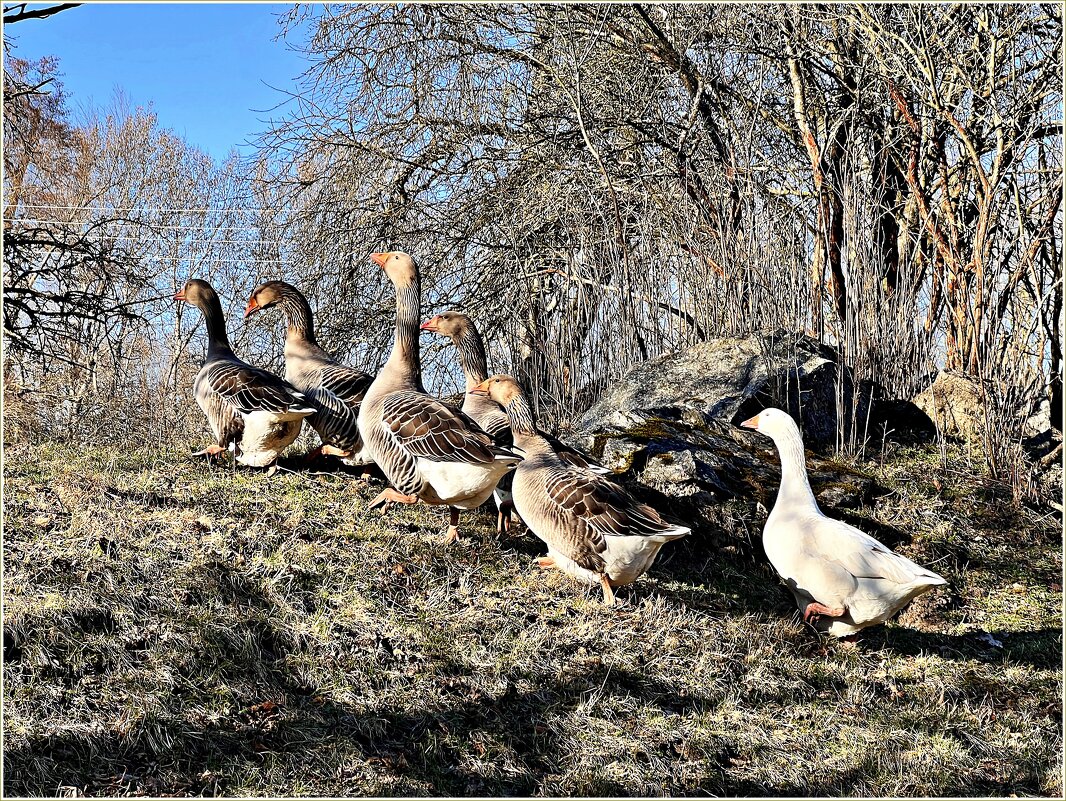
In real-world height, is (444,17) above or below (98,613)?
above

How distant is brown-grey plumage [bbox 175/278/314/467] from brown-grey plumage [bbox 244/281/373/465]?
0.25m

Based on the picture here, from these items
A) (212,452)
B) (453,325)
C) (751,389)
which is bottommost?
(212,452)

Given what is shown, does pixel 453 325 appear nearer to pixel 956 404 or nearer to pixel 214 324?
pixel 214 324

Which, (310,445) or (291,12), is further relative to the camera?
(291,12)

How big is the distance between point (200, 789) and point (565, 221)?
361 inches

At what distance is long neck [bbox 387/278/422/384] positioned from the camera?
667 cm

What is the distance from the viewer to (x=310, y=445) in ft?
27.0

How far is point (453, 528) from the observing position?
20.2 feet

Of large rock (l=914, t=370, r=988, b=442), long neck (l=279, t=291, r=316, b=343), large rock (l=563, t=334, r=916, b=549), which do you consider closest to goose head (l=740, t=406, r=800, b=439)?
large rock (l=563, t=334, r=916, b=549)

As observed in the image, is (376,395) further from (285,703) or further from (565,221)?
(565,221)

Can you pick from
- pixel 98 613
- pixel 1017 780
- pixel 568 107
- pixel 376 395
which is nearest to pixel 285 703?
pixel 98 613

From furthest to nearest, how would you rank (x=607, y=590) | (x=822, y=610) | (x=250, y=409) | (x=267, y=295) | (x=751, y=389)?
(x=751, y=389), (x=267, y=295), (x=250, y=409), (x=607, y=590), (x=822, y=610)

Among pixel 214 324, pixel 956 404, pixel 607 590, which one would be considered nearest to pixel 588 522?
pixel 607 590

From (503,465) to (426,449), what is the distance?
20.9 inches
